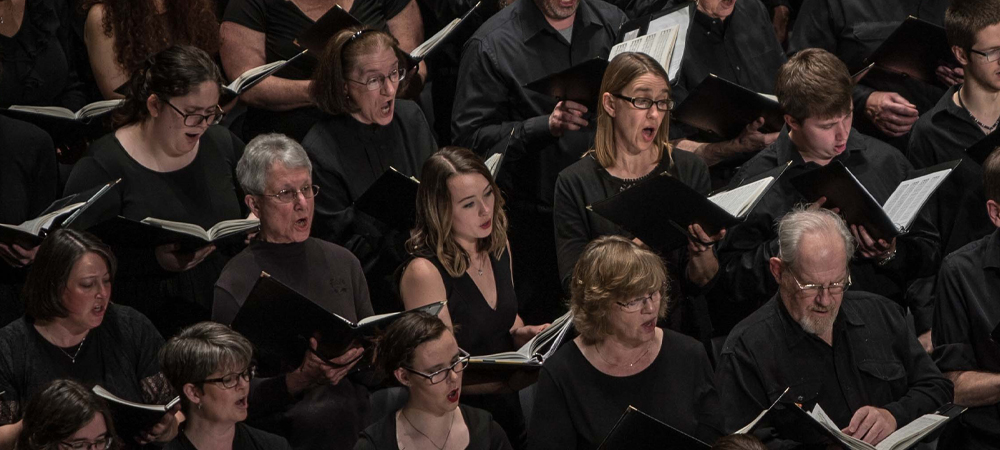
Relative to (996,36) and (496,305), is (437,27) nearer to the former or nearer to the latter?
(496,305)

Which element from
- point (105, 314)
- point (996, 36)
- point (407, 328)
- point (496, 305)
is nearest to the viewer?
point (407, 328)

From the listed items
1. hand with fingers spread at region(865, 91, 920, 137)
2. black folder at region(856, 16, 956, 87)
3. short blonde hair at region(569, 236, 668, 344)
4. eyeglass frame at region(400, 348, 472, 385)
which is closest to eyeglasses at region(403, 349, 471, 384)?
eyeglass frame at region(400, 348, 472, 385)

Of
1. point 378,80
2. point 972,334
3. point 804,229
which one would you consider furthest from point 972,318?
point 378,80

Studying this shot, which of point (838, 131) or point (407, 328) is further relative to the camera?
point (838, 131)

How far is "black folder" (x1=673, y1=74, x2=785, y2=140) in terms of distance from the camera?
15.1 ft

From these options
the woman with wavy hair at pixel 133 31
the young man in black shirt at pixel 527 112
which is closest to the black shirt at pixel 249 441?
the young man in black shirt at pixel 527 112

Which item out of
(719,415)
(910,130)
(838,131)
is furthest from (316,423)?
(910,130)

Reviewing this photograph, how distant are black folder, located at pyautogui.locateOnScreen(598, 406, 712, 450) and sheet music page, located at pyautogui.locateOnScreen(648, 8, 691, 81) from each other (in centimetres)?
170

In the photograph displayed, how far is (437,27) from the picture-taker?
5.87m

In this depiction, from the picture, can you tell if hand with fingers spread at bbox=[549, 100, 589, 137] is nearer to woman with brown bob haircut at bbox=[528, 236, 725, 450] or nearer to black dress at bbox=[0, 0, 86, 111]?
woman with brown bob haircut at bbox=[528, 236, 725, 450]

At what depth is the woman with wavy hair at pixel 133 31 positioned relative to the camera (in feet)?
16.2

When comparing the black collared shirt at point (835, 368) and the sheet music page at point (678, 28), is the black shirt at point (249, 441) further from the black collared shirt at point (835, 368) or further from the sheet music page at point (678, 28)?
the sheet music page at point (678, 28)

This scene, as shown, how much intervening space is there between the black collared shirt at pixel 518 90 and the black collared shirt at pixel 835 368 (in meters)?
1.36

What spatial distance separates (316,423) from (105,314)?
0.74 m
